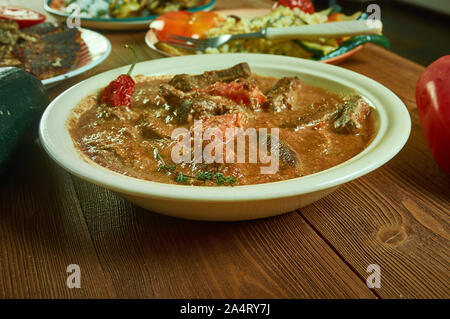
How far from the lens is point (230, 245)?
53.7 inches

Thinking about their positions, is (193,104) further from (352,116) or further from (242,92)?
(352,116)

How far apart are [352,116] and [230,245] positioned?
720 millimetres

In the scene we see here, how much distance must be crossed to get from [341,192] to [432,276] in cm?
46

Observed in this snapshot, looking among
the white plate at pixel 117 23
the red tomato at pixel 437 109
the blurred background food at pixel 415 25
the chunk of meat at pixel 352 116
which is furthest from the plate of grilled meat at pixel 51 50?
the blurred background food at pixel 415 25

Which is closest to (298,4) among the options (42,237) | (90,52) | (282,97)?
(90,52)

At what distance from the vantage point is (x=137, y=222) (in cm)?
146

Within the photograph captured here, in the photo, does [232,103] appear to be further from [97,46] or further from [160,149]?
[97,46]

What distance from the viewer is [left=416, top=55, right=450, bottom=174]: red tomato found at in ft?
5.32

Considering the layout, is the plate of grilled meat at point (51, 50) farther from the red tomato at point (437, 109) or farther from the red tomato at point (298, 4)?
the red tomato at point (437, 109)

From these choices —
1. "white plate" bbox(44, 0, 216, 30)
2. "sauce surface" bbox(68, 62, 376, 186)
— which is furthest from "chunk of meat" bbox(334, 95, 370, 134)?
"white plate" bbox(44, 0, 216, 30)

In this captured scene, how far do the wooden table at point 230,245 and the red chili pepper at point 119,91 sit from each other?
0.39m

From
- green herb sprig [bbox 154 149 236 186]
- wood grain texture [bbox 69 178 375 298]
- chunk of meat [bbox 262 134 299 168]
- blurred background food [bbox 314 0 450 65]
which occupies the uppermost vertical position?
green herb sprig [bbox 154 149 236 186]

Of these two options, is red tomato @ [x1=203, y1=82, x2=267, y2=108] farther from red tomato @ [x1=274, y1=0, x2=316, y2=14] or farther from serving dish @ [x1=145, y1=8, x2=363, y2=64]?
red tomato @ [x1=274, y1=0, x2=316, y2=14]

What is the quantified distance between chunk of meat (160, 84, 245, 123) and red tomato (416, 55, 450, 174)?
767mm
